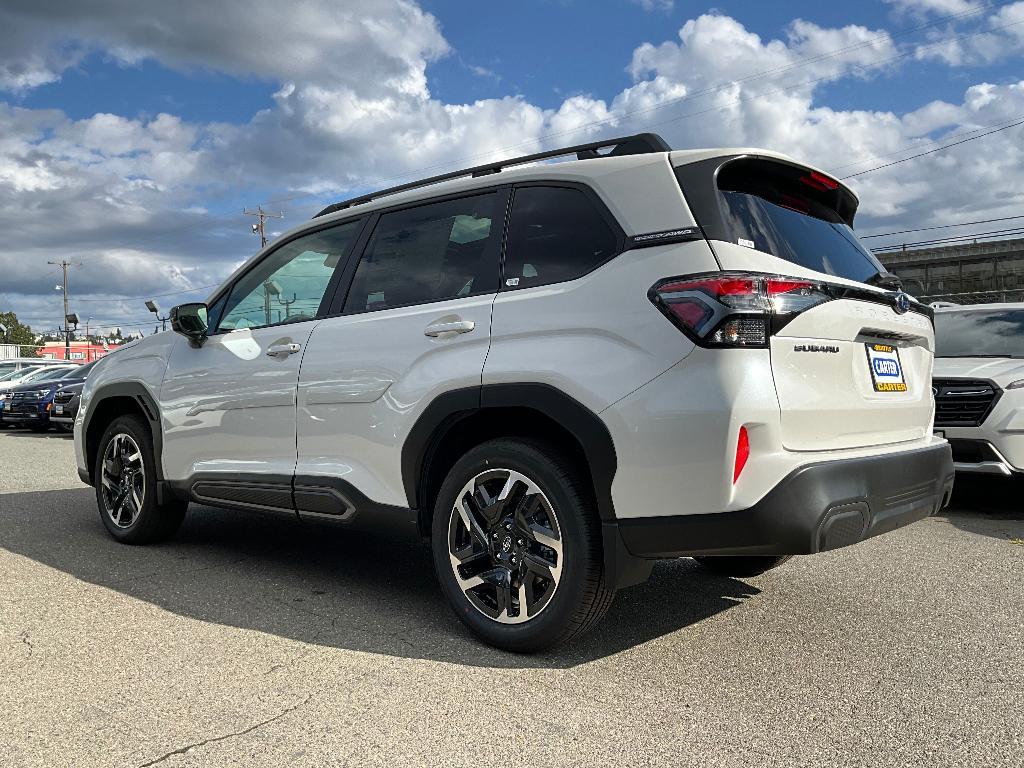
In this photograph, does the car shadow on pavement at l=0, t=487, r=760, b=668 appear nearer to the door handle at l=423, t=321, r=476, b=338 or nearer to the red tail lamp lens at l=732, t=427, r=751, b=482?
the red tail lamp lens at l=732, t=427, r=751, b=482

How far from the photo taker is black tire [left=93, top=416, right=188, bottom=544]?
5.22m

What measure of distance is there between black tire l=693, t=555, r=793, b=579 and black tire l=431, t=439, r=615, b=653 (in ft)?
4.95

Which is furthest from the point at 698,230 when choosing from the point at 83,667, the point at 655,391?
the point at 83,667

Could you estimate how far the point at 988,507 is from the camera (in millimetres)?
7262

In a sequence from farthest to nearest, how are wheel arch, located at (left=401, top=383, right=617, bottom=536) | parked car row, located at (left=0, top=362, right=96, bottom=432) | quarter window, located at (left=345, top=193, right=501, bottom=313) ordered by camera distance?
1. parked car row, located at (left=0, top=362, right=96, bottom=432)
2. quarter window, located at (left=345, top=193, right=501, bottom=313)
3. wheel arch, located at (left=401, top=383, right=617, bottom=536)

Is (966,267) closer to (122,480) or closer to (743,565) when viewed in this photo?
(743,565)

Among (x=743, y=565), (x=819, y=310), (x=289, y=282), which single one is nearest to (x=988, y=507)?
(x=743, y=565)

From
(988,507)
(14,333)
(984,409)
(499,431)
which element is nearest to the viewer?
(499,431)

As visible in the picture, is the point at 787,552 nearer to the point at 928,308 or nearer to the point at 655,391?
the point at 655,391

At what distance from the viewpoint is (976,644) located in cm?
354

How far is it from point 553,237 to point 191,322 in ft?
8.23

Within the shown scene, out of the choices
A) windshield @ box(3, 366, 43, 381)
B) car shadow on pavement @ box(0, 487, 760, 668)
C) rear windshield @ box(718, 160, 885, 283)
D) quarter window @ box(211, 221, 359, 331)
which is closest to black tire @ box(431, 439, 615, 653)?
car shadow on pavement @ box(0, 487, 760, 668)

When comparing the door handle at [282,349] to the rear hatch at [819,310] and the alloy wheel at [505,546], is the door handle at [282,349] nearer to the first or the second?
the alloy wheel at [505,546]

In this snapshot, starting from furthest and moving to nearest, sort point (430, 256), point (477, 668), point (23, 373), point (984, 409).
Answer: point (23, 373) < point (984, 409) < point (430, 256) < point (477, 668)
